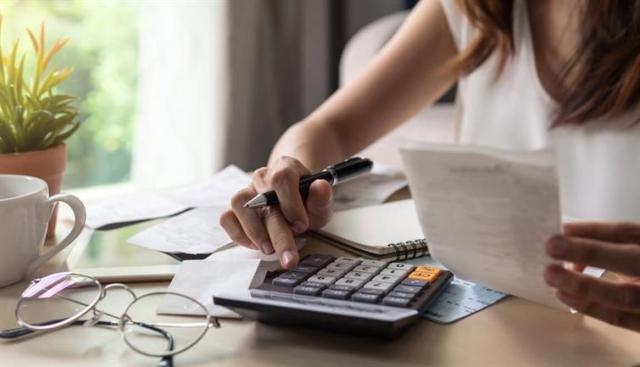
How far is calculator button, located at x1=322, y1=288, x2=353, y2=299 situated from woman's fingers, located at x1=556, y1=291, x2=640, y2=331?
0.15 meters

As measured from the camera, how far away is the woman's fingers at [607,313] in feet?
1.85

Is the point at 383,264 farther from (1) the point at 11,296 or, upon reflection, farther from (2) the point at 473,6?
(2) the point at 473,6

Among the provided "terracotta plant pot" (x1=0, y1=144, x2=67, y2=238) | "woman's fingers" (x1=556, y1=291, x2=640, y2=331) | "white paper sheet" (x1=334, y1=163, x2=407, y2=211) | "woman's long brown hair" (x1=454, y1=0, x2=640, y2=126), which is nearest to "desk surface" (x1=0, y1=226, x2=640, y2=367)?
→ "woman's fingers" (x1=556, y1=291, x2=640, y2=331)

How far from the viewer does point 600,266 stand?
55cm

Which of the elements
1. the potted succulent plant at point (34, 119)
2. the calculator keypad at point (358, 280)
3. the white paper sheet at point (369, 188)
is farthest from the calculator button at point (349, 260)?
the potted succulent plant at point (34, 119)

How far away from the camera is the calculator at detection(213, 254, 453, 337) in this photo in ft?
1.78

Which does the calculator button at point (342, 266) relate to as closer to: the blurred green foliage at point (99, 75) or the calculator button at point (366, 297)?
the calculator button at point (366, 297)

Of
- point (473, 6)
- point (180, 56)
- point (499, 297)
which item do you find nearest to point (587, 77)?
point (473, 6)

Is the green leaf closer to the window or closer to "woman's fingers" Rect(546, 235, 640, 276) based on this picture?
"woman's fingers" Rect(546, 235, 640, 276)

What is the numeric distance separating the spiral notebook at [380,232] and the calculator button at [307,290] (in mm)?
150

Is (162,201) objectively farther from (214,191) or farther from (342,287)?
(342,287)

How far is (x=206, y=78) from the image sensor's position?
2076mm

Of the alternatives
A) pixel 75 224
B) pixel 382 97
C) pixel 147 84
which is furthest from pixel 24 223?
pixel 147 84

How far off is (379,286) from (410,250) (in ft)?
0.47
